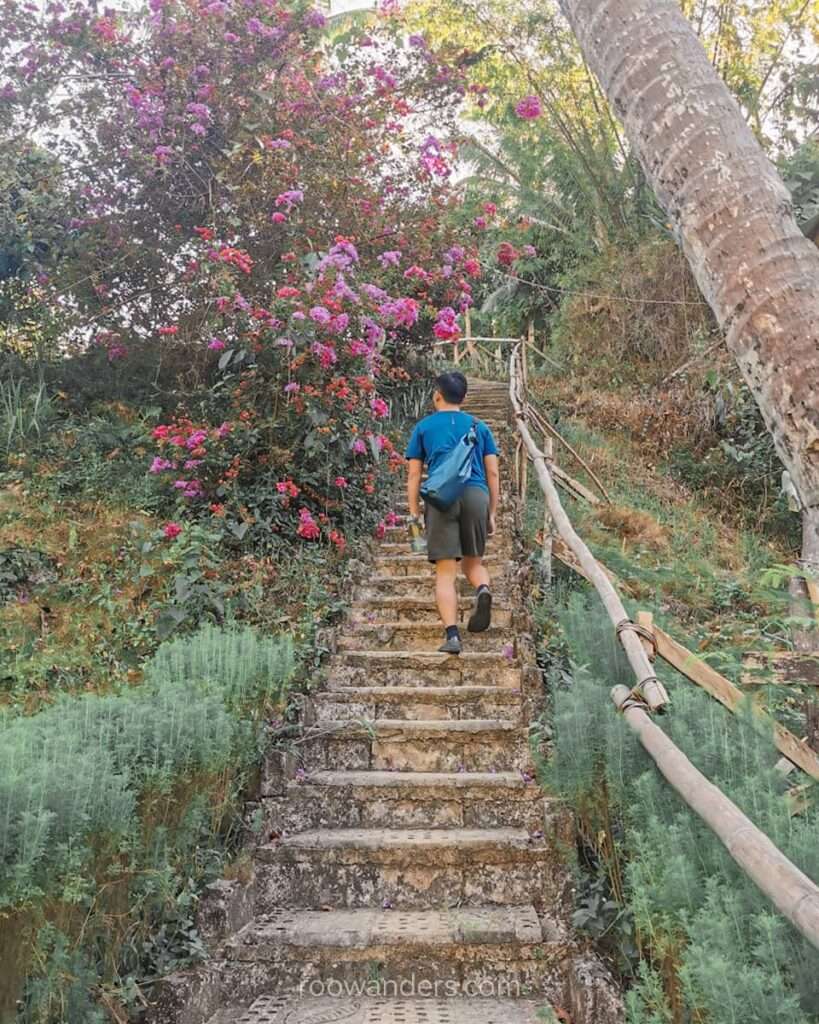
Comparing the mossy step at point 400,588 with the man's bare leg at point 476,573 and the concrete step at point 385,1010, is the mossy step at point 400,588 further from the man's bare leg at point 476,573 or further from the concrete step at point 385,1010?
the concrete step at point 385,1010

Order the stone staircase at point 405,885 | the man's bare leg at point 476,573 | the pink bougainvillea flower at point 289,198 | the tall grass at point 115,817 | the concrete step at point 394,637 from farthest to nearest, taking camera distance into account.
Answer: the pink bougainvillea flower at point 289,198 < the concrete step at point 394,637 < the man's bare leg at point 476,573 < the stone staircase at point 405,885 < the tall grass at point 115,817

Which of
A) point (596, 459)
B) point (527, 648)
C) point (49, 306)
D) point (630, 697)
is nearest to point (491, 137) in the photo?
point (596, 459)

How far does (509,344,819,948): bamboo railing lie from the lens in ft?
5.13

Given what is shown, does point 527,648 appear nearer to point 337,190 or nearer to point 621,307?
point 337,190

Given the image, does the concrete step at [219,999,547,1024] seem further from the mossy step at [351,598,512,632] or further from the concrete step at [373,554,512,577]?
the concrete step at [373,554,512,577]

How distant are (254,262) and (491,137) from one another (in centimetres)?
1242

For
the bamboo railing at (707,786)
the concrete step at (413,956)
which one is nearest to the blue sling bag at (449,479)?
the bamboo railing at (707,786)

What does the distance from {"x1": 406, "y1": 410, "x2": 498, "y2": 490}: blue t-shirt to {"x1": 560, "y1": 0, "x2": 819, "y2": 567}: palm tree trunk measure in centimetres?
176

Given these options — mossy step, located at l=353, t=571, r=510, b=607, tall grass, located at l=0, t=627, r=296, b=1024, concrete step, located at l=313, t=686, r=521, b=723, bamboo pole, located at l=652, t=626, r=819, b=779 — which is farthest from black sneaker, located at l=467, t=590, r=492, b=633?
bamboo pole, located at l=652, t=626, r=819, b=779

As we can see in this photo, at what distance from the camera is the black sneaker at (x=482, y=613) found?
16.0 ft

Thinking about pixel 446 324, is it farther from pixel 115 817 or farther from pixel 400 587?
pixel 115 817

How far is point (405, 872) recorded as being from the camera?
342cm

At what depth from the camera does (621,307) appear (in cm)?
1426

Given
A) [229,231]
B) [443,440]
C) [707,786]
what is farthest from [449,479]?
[229,231]
